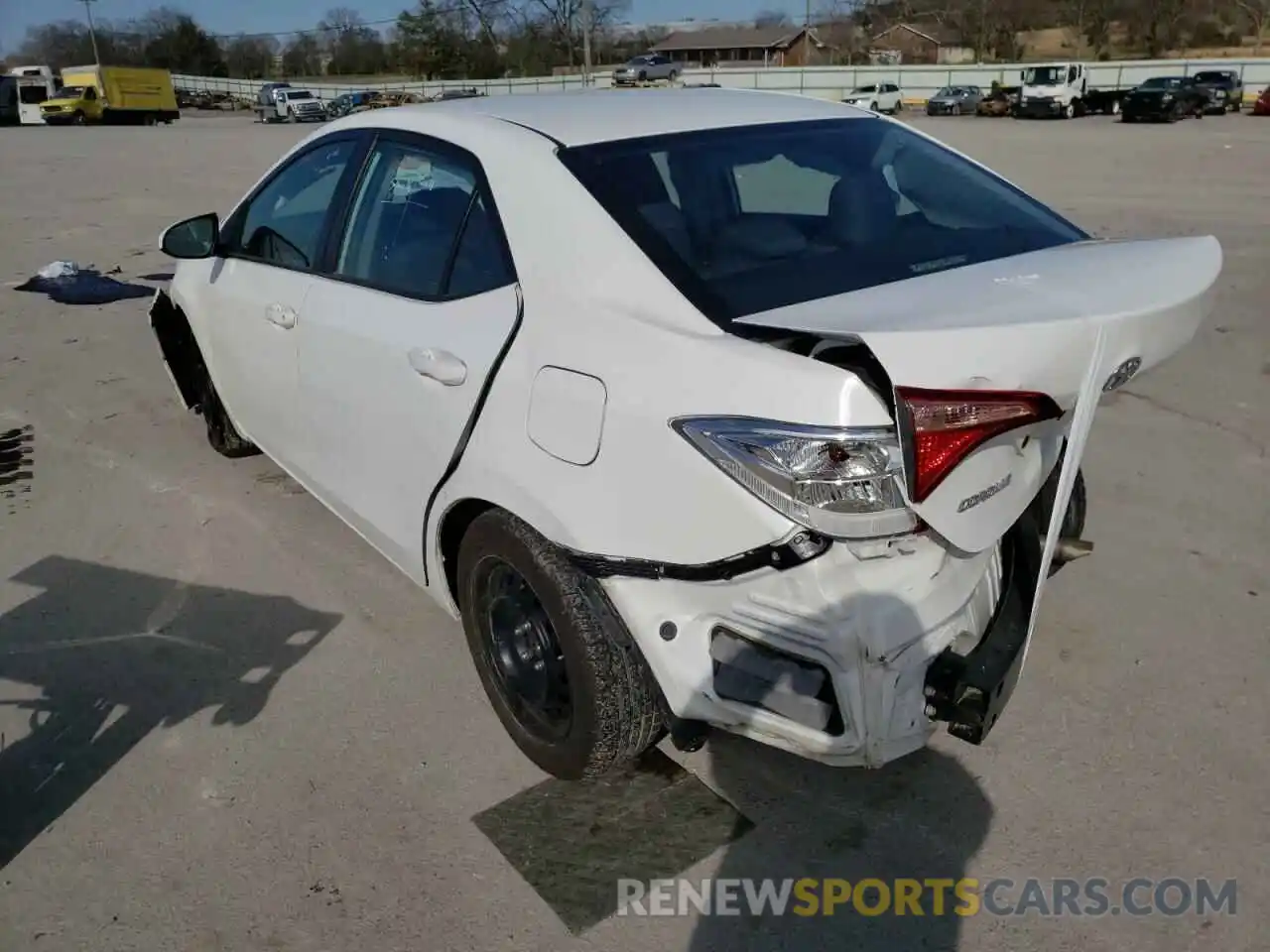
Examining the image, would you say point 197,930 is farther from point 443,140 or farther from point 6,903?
point 443,140

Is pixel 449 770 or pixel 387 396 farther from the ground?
pixel 387 396

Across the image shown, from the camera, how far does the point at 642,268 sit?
2301 mm

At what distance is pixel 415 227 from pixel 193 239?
1.62 metres

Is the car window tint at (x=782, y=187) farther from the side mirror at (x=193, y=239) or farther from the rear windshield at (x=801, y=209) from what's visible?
the side mirror at (x=193, y=239)

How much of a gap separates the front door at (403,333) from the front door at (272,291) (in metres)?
0.18

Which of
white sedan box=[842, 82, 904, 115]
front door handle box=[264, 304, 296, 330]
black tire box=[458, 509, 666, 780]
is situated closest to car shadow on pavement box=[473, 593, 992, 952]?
black tire box=[458, 509, 666, 780]

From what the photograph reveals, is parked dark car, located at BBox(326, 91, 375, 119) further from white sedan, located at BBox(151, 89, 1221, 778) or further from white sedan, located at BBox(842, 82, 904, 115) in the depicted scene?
white sedan, located at BBox(151, 89, 1221, 778)

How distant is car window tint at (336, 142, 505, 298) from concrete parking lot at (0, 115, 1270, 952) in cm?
122

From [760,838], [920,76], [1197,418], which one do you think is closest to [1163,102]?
[920,76]

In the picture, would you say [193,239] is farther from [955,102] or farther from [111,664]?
[955,102]

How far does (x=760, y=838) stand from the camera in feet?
8.16

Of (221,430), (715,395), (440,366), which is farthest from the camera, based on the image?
(221,430)

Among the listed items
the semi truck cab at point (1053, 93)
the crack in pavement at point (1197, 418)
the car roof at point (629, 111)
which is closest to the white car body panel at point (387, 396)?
the car roof at point (629, 111)

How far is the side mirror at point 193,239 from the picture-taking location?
159 inches
